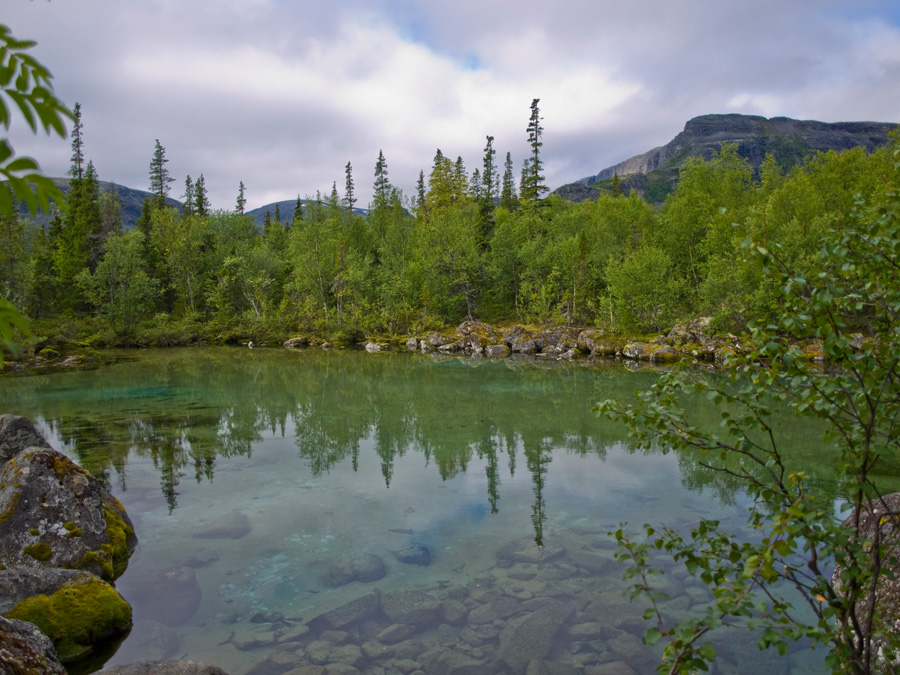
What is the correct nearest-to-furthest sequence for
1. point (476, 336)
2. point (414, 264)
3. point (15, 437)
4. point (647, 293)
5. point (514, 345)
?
point (15, 437) → point (647, 293) → point (514, 345) → point (476, 336) → point (414, 264)

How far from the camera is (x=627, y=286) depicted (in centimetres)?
4606

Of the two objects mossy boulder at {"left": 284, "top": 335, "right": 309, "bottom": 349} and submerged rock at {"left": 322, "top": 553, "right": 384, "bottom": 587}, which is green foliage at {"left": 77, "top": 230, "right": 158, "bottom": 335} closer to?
mossy boulder at {"left": 284, "top": 335, "right": 309, "bottom": 349}

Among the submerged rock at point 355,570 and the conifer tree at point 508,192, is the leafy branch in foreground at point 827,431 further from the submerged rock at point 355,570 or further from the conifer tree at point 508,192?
the conifer tree at point 508,192

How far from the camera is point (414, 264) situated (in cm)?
6103

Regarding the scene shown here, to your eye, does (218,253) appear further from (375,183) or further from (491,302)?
(491,302)

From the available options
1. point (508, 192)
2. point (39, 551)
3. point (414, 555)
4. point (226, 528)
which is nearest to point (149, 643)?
point (39, 551)

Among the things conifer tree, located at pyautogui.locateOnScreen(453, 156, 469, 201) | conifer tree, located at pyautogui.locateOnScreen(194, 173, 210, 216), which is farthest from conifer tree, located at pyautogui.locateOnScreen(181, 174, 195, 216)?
conifer tree, located at pyautogui.locateOnScreen(453, 156, 469, 201)

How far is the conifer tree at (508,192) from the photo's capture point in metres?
79.2

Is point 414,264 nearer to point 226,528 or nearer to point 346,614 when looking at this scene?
point 226,528

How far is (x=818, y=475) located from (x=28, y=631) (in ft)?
49.9

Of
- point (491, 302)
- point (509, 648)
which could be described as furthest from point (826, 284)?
point (491, 302)

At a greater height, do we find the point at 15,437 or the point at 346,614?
the point at 15,437

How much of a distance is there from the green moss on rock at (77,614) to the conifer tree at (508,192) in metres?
74.2

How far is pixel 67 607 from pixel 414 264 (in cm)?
5530
